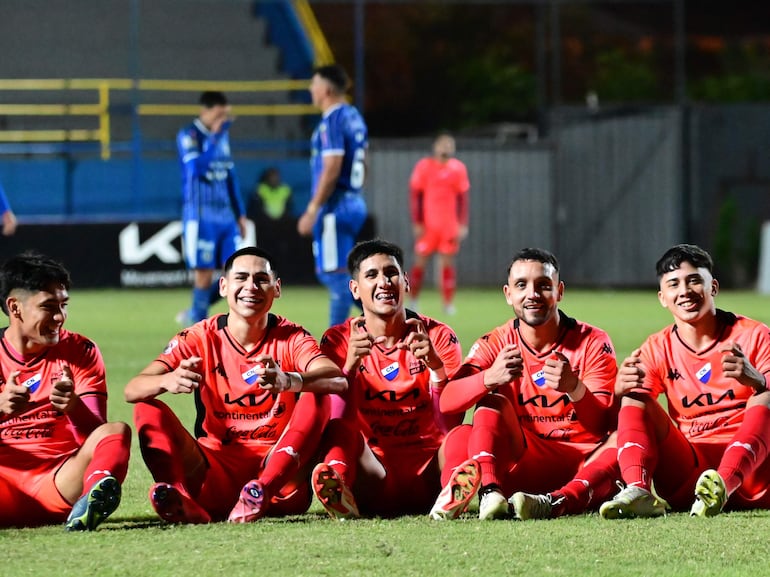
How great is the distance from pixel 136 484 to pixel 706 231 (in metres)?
17.8

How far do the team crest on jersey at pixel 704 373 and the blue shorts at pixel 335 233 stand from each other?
5.49 metres

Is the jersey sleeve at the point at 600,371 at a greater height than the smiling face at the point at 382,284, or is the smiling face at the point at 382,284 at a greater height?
the smiling face at the point at 382,284

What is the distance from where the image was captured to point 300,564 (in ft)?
15.9

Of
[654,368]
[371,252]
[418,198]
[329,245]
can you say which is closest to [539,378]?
[654,368]

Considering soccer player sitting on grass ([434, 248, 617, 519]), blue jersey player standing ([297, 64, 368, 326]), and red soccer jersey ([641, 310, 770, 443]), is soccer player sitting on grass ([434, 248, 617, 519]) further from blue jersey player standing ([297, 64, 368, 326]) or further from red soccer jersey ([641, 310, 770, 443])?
blue jersey player standing ([297, 64, 368, 326])

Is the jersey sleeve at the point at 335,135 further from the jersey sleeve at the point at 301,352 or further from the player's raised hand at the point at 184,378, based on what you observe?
the player's raised hand at the point at 184,378

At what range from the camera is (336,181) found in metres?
11.4

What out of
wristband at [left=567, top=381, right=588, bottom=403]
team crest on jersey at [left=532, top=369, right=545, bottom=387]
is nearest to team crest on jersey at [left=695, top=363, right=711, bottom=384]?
wristband at [left=567, top=381, right=588, bottom=403]

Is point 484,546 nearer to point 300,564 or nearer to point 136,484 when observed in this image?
point 300,564

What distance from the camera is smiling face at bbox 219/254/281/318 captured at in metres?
6.07

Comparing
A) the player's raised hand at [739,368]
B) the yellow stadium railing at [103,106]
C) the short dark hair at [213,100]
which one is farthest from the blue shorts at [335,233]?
the yellow stadium railing at [103,106]

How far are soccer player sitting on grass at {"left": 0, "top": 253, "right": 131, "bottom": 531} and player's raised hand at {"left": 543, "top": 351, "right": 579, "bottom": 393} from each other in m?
1.60

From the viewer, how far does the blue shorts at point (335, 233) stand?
11344 mm

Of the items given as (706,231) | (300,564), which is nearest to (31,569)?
(300,564)
